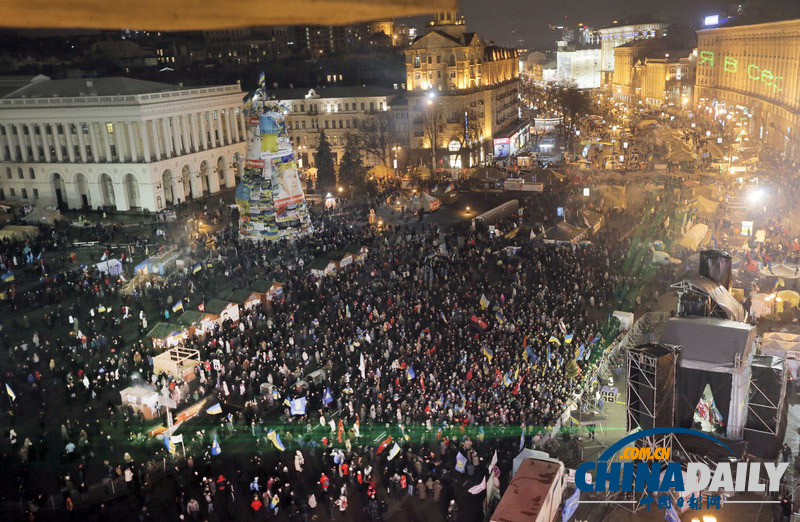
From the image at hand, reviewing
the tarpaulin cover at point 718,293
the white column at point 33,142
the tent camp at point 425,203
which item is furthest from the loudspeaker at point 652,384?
the white column at point 33,142

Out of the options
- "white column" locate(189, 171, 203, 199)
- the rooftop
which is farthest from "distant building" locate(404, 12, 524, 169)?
the rooftop

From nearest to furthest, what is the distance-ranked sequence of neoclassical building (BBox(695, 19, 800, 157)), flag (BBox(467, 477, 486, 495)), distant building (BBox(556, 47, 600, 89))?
flag (BBox(467, 477, 486, 495)) < neoclassical building (BBox(695, 19, 800, 157)) < distant building (BBox(556, 47, 600, 89))

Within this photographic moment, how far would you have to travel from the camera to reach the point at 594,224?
33.8 m

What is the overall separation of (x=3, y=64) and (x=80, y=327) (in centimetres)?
5865

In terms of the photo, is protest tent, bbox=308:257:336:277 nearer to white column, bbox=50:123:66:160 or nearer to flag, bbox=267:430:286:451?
flag, bbox=267:430:286:451

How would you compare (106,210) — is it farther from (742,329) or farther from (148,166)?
(742,329)

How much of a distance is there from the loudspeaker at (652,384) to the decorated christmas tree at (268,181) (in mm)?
22673

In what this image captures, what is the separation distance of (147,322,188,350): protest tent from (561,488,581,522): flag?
13.3m

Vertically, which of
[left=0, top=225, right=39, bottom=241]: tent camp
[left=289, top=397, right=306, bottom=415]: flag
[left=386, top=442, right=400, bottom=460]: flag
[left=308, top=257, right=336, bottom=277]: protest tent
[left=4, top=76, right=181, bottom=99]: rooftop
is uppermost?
[left=4, top=76, right=181, bottom=99]: rooftop

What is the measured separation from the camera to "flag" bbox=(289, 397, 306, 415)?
676 inches

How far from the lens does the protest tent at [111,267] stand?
2970 cm

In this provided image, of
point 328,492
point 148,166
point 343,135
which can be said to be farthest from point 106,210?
point 328,492

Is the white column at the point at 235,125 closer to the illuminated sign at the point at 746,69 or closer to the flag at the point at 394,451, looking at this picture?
the flag at the point at 394,451

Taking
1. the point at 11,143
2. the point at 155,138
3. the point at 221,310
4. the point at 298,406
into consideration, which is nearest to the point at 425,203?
the point at 221,310
